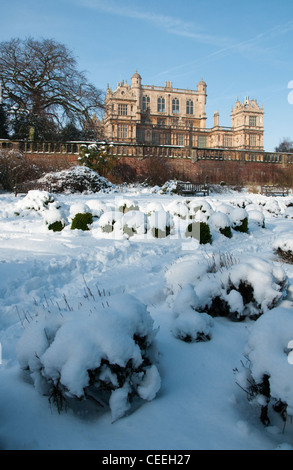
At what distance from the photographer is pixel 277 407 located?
221 centimetres

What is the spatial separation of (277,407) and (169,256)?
15.7 feet

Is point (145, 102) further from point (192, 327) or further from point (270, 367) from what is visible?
point (270, 367)

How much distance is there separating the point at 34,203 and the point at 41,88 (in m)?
17.0

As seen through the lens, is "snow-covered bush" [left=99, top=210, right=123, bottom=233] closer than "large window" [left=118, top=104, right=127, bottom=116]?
Yes

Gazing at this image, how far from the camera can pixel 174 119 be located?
45906 mm

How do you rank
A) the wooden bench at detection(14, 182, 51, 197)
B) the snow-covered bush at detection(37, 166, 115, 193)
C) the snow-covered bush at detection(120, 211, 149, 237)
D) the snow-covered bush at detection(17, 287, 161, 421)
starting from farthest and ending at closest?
the snow-covered bush at detection(37, 166, 115, 193)
the wooden bench at detection(14, 182, 51, 197)
the snow-covered bush at detection(120, 211, 149, 237)
the snow-covered bush at detection(17, 287, 161, 421)

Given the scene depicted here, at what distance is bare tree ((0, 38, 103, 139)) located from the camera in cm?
2198

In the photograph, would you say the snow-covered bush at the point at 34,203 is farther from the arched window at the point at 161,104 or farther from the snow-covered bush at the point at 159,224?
the arched window at the point at 161,104

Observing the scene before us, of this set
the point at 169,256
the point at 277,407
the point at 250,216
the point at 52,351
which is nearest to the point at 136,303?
the point at 52,351

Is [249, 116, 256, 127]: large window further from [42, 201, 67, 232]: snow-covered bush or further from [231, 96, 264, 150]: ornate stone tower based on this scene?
[42, 201, 67, 232]: snow-covered bush

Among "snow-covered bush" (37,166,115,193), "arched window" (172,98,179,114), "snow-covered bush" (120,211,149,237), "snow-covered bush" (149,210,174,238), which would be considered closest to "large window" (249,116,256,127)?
"arched window" (172,98,179,114)

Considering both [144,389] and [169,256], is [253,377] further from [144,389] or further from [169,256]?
[169,256]

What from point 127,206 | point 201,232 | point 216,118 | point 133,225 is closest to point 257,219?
point 201,232

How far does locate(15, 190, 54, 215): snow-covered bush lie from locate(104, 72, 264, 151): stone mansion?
3219 centimetres
